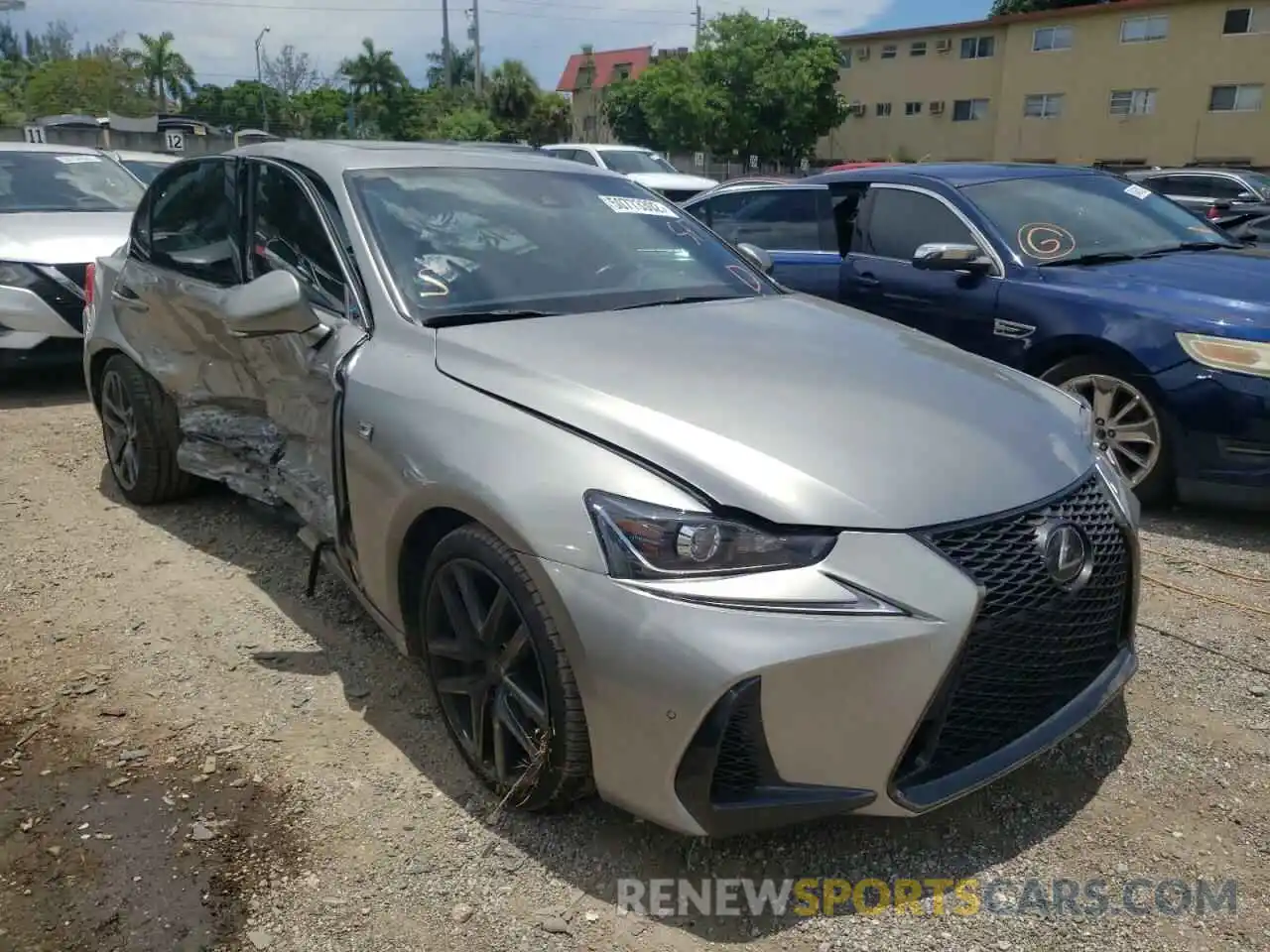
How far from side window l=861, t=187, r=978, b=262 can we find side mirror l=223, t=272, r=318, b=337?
360 cm

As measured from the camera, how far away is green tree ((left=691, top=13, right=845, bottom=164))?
138 feet

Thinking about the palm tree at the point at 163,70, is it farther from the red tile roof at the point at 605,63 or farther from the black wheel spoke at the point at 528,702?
the black wheel spoke at the point at 528,702

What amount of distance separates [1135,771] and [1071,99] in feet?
138

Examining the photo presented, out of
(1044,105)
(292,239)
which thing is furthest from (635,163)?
(1044,105)

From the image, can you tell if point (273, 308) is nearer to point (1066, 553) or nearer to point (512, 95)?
point (1066, 553)

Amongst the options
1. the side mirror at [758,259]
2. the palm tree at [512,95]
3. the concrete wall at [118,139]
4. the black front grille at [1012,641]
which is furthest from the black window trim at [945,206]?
the palm tree at [512,95]

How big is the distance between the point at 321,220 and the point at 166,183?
177cm

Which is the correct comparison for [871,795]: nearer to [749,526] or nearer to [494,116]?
[749,526]

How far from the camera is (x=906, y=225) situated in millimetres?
5727

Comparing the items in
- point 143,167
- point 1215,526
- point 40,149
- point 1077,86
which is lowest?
point 1215,526

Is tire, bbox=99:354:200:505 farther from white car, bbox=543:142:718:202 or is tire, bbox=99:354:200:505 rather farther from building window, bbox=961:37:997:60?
building window, bbox=961:37:997:60

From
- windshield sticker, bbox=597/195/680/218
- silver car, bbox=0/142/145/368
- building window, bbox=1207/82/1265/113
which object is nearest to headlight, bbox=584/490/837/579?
windshield sticker, bbox=597/195/680/218

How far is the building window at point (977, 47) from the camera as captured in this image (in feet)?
137

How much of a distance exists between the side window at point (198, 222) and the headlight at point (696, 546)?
2.40 meters
